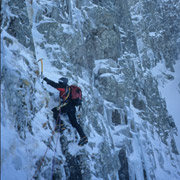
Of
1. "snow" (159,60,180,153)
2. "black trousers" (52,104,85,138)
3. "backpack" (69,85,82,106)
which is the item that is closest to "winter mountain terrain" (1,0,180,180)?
"black trousers" (52,104,85,138)

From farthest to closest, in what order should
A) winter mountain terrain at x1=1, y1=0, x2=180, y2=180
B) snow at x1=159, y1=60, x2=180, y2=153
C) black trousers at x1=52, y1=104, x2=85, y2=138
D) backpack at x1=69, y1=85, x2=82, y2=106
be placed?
snow at x1=159, y1=60, x2=180, y2=153
backpack at x1=69, y1=85, x2=82, y2=106
black trousers at x1=52, y1=104, x2=85, y2=138
winter mountain terrain at x1=1, y1=0, x2=180, y2=180

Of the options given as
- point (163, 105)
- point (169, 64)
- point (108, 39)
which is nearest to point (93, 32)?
point (108, 39)

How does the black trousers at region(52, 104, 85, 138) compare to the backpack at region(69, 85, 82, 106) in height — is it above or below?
below

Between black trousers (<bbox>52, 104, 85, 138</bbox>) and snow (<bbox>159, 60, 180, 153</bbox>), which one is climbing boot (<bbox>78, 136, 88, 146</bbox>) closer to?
black trousers (<bbox>52, 104, 85, 138</bbox>)

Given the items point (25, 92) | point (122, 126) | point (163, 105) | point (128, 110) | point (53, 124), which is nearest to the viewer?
point (25, 92)

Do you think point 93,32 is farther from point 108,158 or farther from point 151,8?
point 151,8

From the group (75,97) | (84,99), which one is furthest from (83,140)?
(84,99)

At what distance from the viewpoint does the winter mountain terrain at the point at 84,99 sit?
3.66m

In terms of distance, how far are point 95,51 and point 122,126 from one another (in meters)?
5.57

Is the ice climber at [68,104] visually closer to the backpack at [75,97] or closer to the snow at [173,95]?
the backpack at [75,97]

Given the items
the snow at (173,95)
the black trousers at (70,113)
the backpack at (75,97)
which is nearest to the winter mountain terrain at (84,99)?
the black trousers at (70,113)

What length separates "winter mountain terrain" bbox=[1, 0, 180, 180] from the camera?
144 inches

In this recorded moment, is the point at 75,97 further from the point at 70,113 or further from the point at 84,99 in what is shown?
the point at 84,99

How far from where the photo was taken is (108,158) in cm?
776
